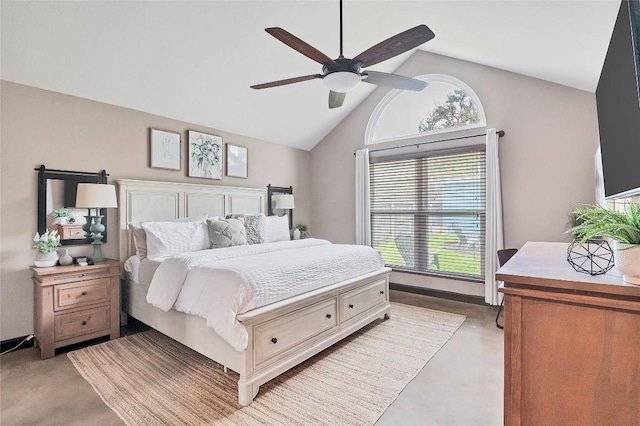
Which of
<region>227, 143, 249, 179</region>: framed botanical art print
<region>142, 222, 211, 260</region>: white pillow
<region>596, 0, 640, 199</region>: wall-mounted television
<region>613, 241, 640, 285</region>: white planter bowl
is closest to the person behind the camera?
<region>613, 241, 640, 285</region>: white planter bowl

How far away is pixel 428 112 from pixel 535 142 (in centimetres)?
145

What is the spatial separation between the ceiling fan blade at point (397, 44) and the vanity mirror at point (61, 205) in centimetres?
293

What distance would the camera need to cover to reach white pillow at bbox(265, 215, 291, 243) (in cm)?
400

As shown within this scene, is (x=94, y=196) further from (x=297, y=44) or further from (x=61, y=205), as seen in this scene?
(x=297, y=44)

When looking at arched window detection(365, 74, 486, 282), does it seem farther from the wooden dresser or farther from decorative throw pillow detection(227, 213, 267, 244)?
the wooden dresser

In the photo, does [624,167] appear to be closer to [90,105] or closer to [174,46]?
[174,46]

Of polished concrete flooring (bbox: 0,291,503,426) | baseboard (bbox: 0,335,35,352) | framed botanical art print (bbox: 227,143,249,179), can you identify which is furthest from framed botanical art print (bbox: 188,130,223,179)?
polished concrete flooring (bbox: 0,291,503,426)

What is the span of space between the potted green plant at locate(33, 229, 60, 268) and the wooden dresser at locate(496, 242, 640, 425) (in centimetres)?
344

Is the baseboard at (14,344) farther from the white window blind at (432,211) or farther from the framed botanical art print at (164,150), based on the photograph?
the white window blind at (432,211)

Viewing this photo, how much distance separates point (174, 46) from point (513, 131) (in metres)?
3.91

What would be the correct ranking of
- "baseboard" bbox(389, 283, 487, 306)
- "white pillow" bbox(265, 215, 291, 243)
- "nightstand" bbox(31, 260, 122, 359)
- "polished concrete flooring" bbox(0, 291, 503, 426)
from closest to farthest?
"polished concrete flooring" bbox(0, 291, 503, 426) < "nightstand" bbox(31, 260, 122, 359) < "white pillow" bbox(265, 215, 291, 243) < "baseboard" bbox(389, 283, 487, 306)

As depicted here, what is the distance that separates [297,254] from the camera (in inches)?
116

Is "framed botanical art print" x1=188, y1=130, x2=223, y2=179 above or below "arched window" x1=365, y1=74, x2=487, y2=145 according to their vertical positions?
below

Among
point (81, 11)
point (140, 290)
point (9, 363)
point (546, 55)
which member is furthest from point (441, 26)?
point (9, 363)
